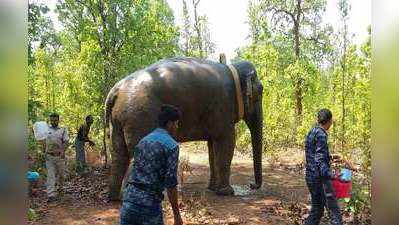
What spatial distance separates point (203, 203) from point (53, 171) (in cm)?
277

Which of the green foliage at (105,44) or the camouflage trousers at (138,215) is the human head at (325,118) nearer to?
the camouflage trousers at (138,215)

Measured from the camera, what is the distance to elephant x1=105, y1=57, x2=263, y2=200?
7.39 meters

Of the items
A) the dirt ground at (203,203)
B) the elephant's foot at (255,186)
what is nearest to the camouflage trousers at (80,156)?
the dirt ground at (203,203)

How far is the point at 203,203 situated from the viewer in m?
7.70

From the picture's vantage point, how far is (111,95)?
7660mm

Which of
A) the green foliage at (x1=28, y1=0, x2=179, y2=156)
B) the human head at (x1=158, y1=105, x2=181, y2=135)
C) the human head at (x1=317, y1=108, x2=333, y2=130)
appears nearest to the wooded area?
the green foliage at (x1=28, y1=0, x2=179, y2=156)

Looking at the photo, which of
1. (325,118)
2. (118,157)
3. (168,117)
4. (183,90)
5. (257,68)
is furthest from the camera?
(257,68)

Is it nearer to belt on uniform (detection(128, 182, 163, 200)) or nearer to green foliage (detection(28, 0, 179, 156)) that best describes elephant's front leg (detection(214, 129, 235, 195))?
green foliage (detection(28, 0, 179, 156))

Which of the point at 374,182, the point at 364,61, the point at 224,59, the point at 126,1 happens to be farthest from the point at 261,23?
the point at 374,182

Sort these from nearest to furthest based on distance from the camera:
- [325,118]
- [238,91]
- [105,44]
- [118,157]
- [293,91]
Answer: [325,118]
[118,157]
[238,91]
[105,44]
[293,91]

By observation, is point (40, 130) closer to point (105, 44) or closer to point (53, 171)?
point (53, 171)

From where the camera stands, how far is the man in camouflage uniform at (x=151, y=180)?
12.5 ft

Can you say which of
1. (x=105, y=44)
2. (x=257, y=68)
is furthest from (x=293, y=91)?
(x=105, y=44)
